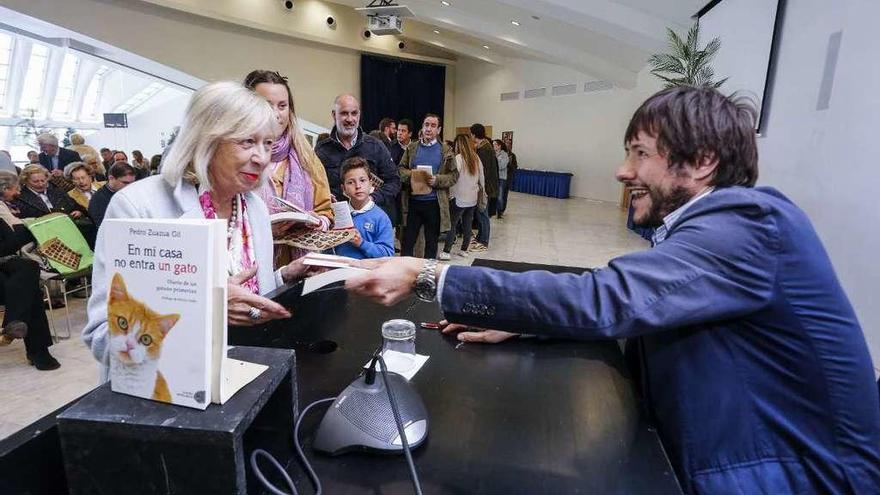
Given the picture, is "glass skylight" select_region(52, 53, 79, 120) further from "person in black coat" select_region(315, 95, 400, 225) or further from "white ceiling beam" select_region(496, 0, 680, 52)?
"person in black coat" select_region(315, 95, 400, 225)

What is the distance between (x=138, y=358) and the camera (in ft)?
2.01

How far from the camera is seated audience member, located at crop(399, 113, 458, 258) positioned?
450 cm

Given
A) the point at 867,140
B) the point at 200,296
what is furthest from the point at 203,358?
the point at 867,140

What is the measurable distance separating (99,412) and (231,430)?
0.18m

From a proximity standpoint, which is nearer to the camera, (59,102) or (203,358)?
(203,358)

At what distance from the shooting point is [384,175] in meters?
3.58

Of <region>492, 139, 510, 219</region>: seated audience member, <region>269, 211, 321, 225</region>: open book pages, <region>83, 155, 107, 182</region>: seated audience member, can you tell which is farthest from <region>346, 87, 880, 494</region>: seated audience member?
<region>492, 139, 510, 219</region>: seated audience member

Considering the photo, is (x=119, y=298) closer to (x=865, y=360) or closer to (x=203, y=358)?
(x=203, y=358)

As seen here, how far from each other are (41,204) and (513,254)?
185 inches

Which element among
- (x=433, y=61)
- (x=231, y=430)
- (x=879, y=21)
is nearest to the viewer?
(x=231, y=430)

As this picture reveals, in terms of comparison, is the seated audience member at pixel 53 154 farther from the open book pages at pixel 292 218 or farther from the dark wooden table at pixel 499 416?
the dark wooden table at pixel 499 416

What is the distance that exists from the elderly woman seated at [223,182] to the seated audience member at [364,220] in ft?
3.25

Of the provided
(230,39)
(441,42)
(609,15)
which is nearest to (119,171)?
(609,15)

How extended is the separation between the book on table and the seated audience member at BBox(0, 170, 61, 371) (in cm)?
297
